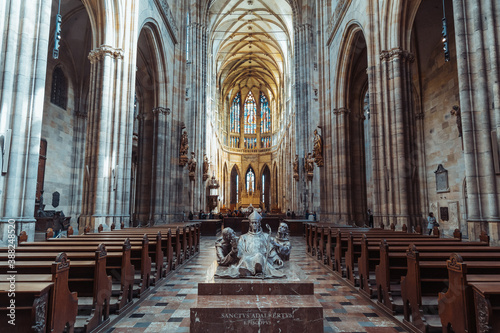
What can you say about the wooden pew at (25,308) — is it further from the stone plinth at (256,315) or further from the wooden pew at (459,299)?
the wooden pew at (459,299)

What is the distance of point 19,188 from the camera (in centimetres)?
702

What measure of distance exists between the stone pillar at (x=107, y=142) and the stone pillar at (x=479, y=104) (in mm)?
9996

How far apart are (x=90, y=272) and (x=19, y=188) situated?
379cm

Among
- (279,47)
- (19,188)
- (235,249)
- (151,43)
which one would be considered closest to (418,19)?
(151,43)

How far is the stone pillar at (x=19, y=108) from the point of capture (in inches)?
270

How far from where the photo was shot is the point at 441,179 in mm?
15336

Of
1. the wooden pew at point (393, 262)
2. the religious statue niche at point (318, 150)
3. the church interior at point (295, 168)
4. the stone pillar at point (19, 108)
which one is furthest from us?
the religious statue niche at point (318, 150)

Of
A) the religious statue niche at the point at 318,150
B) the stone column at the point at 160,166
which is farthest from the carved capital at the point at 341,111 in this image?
the stone column at the point at 160,166

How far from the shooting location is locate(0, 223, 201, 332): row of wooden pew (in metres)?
2.90

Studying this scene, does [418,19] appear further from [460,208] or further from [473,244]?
[473,244]

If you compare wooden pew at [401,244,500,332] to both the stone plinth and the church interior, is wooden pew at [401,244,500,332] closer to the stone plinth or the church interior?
the church interior

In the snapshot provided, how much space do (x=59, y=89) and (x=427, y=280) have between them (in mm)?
18751

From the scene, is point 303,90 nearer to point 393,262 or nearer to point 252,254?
point 393,262

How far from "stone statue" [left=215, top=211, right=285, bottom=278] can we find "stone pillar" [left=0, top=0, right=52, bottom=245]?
16.7 feet
